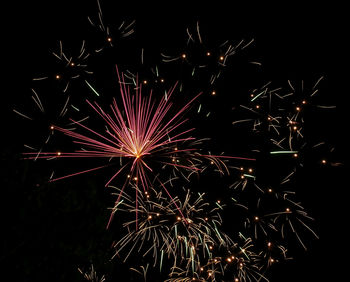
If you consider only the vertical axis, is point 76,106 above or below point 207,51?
below

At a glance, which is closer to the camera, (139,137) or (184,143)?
(139,137)

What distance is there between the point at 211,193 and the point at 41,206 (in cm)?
221

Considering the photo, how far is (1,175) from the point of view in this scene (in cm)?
282

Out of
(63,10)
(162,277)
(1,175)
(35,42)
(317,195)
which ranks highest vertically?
(63,10)

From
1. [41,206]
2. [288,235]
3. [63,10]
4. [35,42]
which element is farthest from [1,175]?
[288,235]

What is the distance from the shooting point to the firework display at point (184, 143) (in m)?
3.92

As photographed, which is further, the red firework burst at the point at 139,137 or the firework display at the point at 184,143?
the firework display at the point at 184,143

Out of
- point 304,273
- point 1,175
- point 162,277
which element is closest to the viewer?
point 1,175

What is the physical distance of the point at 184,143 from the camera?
13.6 feet

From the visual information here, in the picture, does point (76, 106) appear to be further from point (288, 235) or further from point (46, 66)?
point (288, 235)

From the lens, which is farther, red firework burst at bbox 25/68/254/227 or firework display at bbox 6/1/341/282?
firework display at bbox 6/1/341/282

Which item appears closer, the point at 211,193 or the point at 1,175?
the point at 1,175

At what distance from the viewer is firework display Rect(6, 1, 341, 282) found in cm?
392

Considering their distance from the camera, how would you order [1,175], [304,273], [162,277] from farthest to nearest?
[304,273] → [162,277] → [1,175]
